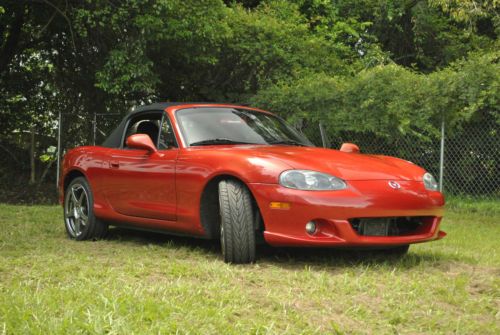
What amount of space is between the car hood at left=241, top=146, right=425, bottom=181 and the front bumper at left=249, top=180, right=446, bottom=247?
126 millimetres

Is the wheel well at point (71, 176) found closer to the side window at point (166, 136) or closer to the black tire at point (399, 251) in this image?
the side window at point (166, 136)

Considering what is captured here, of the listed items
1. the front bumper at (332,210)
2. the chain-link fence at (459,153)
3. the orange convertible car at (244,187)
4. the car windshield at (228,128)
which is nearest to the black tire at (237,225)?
the orange convertible car at (244,187)

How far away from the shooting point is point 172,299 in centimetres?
442

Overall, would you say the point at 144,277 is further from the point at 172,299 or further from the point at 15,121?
the point at 15,121

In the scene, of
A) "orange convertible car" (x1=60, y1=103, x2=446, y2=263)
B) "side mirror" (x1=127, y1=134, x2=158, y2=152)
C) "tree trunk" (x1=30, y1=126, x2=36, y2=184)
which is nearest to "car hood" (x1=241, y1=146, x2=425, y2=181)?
"orange convertible car" (x1=60, y1=103, x2=446, y2=263)

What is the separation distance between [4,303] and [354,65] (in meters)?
15.7

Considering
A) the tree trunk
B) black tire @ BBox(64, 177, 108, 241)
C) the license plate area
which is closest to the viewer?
the license plate area

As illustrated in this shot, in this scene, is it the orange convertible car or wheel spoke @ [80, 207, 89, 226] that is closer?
the orange convertible car

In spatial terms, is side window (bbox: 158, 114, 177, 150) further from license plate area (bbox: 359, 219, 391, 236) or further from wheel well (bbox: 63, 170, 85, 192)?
license plate area (bbox: 359, 219, 391, 236)

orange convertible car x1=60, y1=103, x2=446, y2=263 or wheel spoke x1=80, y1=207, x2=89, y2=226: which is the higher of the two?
orange convertible car x1=60, y1=103, x2=446, y2=263

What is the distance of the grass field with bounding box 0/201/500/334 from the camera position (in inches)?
157

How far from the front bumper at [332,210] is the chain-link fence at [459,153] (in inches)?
239

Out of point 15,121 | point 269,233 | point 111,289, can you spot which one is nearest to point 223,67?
point 15,121

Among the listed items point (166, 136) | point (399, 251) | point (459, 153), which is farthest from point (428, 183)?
point (459, 153)
